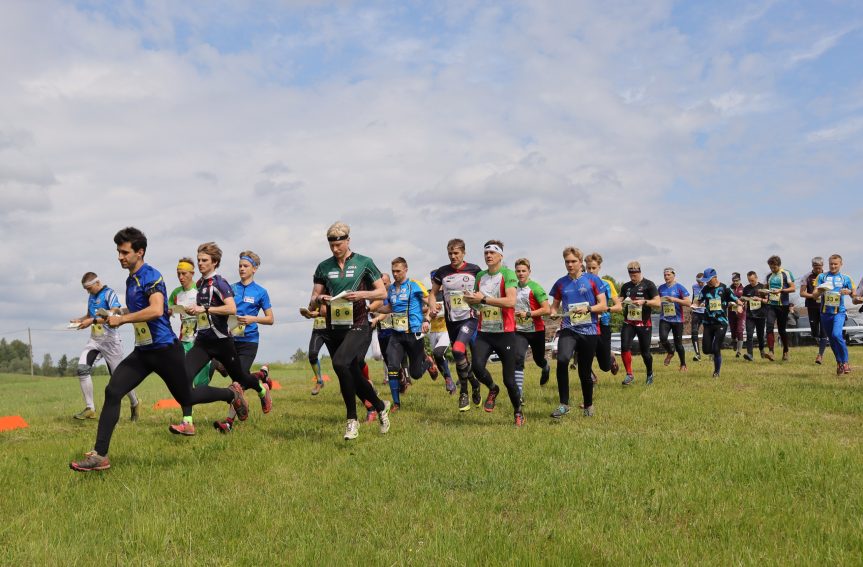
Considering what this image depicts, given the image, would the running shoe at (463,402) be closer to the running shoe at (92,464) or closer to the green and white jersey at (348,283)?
the green and white jersey at (348,283)

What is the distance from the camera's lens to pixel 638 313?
48.4 feet

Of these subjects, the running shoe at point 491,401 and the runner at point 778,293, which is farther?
the runner at point 778,293

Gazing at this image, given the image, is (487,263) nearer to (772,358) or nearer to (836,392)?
(836,392)

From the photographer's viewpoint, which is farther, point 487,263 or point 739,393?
point 739,393

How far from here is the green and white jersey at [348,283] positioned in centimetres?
811

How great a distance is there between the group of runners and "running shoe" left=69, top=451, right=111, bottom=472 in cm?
1

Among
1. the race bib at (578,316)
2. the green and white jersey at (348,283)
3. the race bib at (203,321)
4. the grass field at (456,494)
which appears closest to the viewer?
the grass field at (456,494)

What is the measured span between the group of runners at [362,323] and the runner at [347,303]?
0.01 m

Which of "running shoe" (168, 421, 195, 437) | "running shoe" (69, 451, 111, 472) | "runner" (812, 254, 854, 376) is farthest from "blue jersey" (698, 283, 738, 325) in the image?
"running shoe" (69, 451, 111, 472)

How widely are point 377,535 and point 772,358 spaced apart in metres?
17.3

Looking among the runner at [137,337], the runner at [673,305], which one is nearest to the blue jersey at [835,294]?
the runner at [673,305]

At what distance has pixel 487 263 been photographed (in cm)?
944

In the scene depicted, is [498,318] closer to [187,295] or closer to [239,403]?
[239,403]

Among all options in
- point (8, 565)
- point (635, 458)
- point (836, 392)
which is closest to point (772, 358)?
point (836, 392)
